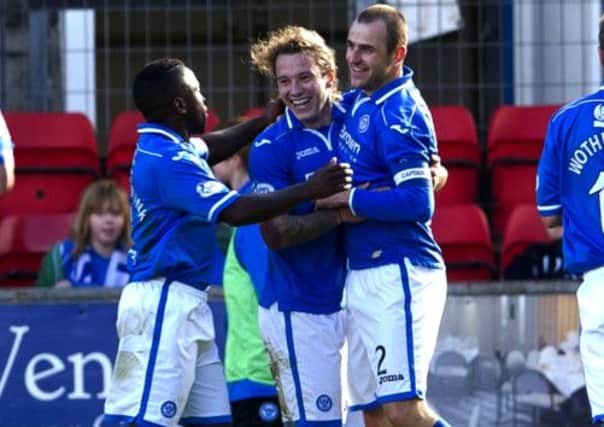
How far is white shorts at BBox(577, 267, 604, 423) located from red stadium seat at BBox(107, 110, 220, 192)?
13.3ft

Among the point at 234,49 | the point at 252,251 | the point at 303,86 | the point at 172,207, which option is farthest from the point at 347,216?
the point at 234,49

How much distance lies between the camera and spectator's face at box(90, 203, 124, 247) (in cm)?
985

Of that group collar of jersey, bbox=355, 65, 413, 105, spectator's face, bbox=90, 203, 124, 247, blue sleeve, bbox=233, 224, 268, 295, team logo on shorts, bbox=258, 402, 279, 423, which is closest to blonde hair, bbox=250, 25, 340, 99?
collar of jersey, bbox=355, 65, 413, 105

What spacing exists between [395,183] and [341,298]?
59cm

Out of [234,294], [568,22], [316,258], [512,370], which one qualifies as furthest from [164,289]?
[568,22]

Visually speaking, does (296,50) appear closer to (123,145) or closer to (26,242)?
(26,242)

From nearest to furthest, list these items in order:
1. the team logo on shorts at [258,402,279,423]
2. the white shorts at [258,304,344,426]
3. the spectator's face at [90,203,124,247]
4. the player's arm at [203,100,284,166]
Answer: the white shorts at [258,304,344,426], the player's arm at [203,100,284,166], the team logo on shorts at [258,402,279,423], the spectator's face at [90,203,124,247]

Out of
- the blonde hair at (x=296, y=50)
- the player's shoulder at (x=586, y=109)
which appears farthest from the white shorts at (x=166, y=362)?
the player's shoulder at (x=586, y=109)

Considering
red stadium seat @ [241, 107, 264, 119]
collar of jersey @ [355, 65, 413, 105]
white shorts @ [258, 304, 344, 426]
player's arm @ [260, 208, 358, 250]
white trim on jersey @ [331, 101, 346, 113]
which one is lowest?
white shorts @ [258, 304, 344, 426]

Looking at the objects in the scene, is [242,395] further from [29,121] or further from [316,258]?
[29,121]

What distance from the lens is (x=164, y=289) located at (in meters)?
7.64

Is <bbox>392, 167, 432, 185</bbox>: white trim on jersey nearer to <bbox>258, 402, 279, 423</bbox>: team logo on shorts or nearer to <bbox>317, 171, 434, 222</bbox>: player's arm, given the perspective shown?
<bbox>317, 171, 434, 222</bbox>: player's arm

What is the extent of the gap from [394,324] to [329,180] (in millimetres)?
670

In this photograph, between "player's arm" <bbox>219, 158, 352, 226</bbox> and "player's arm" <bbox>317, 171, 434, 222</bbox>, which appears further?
"player's arm" <bbox>317, 171, 434, 222</bbox>
